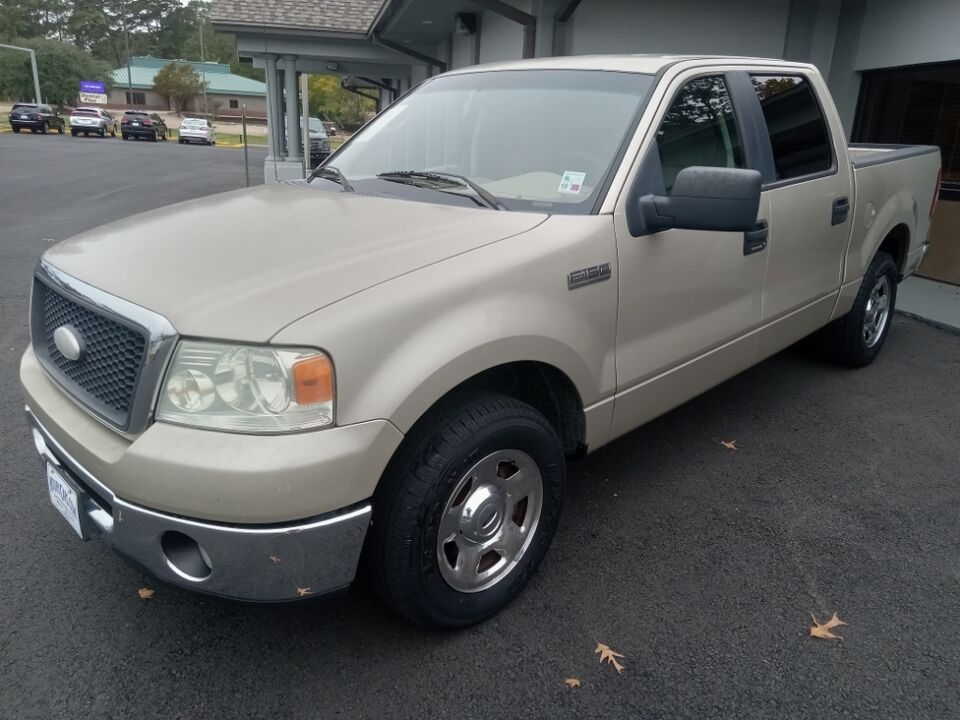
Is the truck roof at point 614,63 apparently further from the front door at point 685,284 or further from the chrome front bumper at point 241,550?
the chrome front bumper at point 241,550

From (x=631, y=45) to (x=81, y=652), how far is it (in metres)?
8.89

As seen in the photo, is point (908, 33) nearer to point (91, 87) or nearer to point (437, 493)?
point (437, 493)

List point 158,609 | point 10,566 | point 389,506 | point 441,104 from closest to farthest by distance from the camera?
1. point 389,506
2. point 158,609
3. point 10,566
4. point 441,104

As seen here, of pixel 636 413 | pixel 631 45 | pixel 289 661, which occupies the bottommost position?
pixel 289 661

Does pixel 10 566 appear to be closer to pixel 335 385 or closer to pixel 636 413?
pixel 335 385

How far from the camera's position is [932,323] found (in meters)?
6.62

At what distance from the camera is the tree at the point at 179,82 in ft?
234

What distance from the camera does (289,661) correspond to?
253 centimetres

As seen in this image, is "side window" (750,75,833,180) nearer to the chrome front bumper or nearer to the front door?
the front door

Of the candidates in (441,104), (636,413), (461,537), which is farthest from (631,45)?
(461,537)

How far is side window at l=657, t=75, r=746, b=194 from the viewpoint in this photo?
3.17 metres

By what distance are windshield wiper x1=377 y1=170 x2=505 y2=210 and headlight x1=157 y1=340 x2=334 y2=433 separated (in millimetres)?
1139

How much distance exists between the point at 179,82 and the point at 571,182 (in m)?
78.0

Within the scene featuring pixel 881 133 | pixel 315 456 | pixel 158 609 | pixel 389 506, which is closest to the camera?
pixel 315 456
